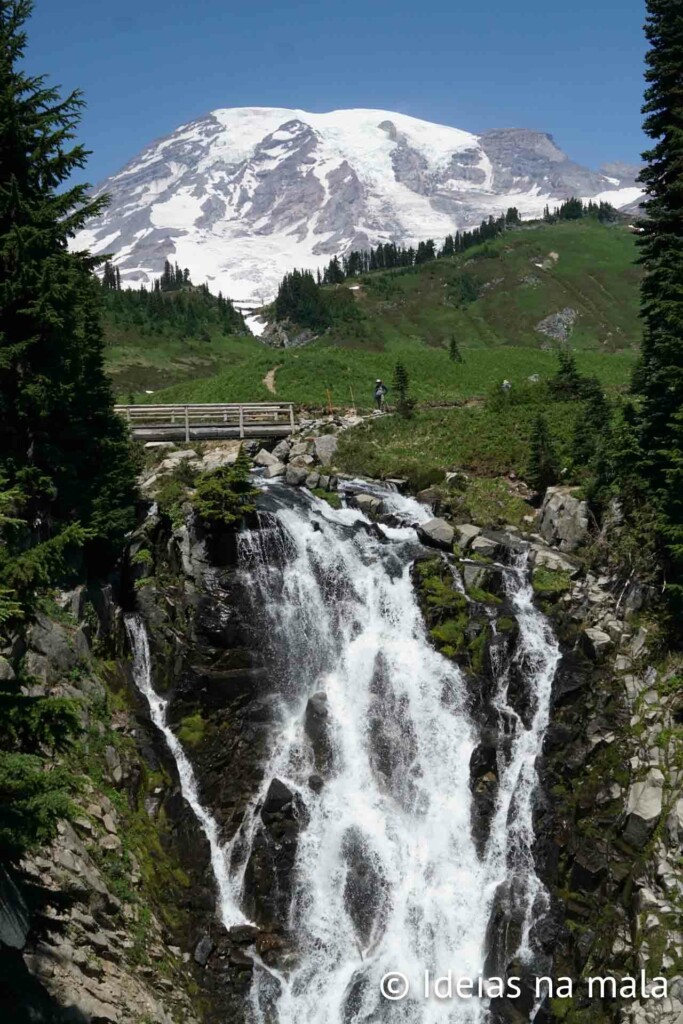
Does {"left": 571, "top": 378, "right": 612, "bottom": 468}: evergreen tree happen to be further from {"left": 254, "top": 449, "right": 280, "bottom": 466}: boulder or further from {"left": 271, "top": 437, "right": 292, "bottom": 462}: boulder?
{"left": 254, "top": 449, "right": 280, "bottom": 466}: boulder

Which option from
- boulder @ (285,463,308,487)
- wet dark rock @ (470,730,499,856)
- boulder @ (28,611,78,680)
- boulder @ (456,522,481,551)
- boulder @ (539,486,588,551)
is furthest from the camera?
boulder @ (285,463,308,487)

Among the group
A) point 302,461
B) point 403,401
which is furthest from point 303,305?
point 302,461

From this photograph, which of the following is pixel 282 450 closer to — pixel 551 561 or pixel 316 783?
pixel 551 561

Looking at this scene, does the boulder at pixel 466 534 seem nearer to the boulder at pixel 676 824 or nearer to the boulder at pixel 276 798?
the boulder at pixel 276 798

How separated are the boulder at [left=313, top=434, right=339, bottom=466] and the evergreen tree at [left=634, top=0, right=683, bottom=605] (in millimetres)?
16008

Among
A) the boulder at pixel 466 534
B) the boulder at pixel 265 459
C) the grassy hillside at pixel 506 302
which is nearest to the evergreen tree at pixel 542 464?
the boulder at pixel 466 534

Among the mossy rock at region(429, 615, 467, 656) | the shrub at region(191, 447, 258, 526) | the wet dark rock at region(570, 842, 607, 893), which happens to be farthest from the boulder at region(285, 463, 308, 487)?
the wet dark rock at region(570, 842, 607, 893)

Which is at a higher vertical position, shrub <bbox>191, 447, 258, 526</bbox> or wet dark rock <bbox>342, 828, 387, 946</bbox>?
shrub <bbox>191, 447, 258, 526</bbox>

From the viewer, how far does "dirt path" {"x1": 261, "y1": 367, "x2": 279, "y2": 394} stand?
2089 inches

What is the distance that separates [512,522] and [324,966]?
753 inches

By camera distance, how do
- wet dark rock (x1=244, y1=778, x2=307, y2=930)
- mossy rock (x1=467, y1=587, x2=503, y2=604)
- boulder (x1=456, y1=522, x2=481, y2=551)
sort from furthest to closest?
1. boulder (x1=456, y1=522, x2=481, y2=551)
2. mossy rock (x1=467, y1=587, x2=503, y2=604)
3. wet dark rock (x1=244, y1=778, x2=307, y2=930)

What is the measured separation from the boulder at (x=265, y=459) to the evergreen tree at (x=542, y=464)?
13.0 m

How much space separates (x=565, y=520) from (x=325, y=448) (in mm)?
14191

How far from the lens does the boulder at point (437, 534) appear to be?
31.3 m
